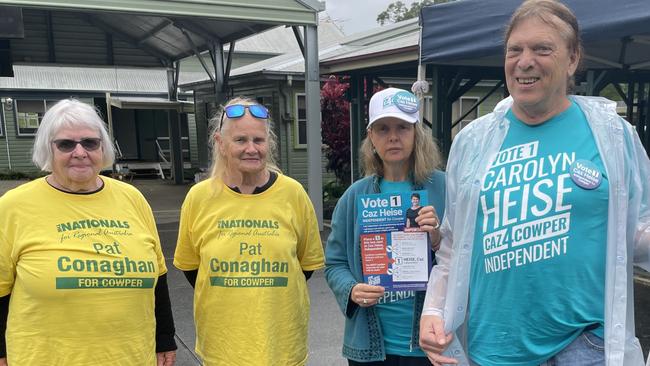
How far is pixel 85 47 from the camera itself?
15.1 m

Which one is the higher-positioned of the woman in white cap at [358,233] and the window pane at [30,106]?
the window pane at [30,106]

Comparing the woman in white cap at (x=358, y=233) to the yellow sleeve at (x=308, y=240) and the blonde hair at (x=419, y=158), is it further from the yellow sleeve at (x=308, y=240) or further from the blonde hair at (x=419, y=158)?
the yellow sleeve at (x=308, y=240)

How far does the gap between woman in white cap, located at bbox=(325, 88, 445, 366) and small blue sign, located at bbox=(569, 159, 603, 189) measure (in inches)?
23.5

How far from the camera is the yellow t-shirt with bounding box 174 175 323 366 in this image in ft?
6.96

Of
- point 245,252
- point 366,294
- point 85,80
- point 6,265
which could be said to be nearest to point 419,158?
point 366,294

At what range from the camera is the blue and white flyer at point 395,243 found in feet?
6.44

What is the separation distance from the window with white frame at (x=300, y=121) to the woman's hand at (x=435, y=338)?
450 inches

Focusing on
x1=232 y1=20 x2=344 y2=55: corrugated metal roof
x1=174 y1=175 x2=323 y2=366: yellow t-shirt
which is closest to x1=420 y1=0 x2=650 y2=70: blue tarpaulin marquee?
x1=174 y1=175 x2=323 y2=366: yellow t-shirt

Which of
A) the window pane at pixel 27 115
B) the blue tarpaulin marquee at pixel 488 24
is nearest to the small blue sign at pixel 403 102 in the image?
the blue tarpaulin marquee at pixel 488 24

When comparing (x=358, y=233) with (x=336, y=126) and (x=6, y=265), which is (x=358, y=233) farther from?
(x=336, y=126)

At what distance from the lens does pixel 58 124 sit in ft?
6.56

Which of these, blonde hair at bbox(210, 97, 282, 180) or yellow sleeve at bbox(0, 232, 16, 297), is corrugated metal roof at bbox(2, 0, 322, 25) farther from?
yellow sleeve at bbox(0, 232, 16, 297)

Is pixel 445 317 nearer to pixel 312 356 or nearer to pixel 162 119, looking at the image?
pixel 312 356

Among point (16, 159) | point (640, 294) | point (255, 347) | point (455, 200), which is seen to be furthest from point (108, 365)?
point (16, 159)
